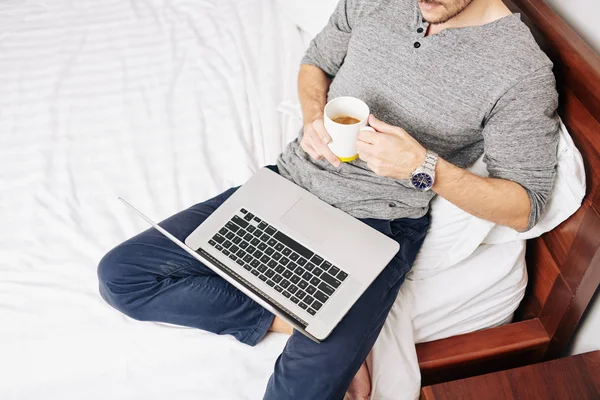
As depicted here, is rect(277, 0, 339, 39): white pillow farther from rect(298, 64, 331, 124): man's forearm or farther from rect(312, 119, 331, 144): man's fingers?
rect(312, 119, 331, 144): man's fingers

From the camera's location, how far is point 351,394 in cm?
117

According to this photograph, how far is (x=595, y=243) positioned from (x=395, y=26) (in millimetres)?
587

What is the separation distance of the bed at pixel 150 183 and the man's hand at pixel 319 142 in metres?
0.33

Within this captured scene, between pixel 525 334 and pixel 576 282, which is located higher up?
pixel 576 282

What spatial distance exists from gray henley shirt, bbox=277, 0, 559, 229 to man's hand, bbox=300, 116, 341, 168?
107mm

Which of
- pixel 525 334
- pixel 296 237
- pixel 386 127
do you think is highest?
pixel 386 127

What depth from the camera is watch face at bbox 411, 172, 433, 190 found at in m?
1.04

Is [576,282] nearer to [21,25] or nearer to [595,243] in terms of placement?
[595,243]

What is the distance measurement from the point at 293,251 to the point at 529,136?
504 mm

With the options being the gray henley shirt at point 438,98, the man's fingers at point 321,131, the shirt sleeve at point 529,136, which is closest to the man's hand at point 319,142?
the man's fingers at point 321,131

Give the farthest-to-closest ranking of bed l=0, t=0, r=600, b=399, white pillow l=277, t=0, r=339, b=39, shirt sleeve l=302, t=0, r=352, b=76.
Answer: white pillow l=277, t=0, r=339, b=39, shirt sleeve l=302, t=0, r=352, b=76, bed l=0, t=0, r=600, b=399

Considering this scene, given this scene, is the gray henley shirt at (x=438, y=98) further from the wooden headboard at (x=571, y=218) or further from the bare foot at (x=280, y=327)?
the bare foot at (x=280, y=327)

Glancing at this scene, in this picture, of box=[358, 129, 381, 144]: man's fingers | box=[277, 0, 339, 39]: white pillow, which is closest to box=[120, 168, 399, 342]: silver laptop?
box=[358, 129, 381, 144]: man's fingers

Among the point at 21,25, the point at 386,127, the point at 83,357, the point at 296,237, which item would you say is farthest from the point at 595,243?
the point at 21,25
